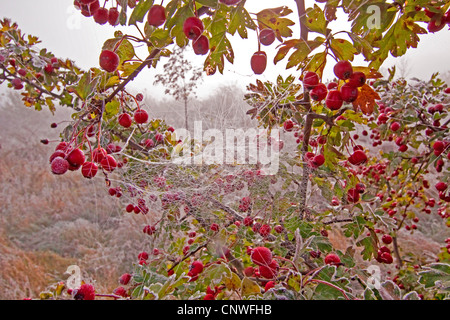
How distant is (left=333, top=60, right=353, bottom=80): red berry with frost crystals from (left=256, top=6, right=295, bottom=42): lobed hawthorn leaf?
7.7 inches

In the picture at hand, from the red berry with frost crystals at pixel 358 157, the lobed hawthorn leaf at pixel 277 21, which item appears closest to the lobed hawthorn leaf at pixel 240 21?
the lobed hawthorn leaf at pixel 277 21

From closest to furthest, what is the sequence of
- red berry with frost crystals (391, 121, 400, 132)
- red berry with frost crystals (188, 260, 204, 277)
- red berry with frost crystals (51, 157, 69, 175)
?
red berry with frost crystals (51, 157, 69, 175), red berry with frost crystals (188, 260, 204, 277), red berry with frost crystals (391, 121, 400, 132)

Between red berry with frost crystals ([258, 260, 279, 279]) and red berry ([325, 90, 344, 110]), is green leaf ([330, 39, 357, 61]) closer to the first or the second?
red berry ([325, 90, 344, 110])

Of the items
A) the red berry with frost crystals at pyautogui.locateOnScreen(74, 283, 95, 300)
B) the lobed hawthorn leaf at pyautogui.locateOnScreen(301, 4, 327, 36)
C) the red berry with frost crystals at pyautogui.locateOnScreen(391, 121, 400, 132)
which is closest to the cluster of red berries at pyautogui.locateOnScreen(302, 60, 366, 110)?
the lobed hawthorn leaf at pyautogui.locateOnScreen(301, 4, 327, 36)

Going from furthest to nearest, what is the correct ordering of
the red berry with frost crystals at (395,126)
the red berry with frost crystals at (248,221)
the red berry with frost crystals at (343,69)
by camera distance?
the red berry with frost crystals at (395,126) → the red berry with frost crystals at (248,221) → the red berry with frost crystals at (343,69)

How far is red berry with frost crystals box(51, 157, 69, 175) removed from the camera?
1.97 ft

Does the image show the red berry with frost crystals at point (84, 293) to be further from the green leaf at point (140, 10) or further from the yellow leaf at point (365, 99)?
the yellow leaf at point (365, 99)

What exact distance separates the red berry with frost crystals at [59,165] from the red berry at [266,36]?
0.67 metres

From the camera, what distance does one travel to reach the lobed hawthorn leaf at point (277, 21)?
77 centimetres

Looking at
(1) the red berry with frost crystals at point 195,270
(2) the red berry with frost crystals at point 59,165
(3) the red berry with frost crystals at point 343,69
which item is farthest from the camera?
(1) the red berry with frost crystals at point 195,270

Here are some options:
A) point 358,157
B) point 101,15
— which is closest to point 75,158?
point 101,15

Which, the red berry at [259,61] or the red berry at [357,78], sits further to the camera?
the red berry at [259,61]

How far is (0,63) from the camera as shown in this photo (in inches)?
64.2
